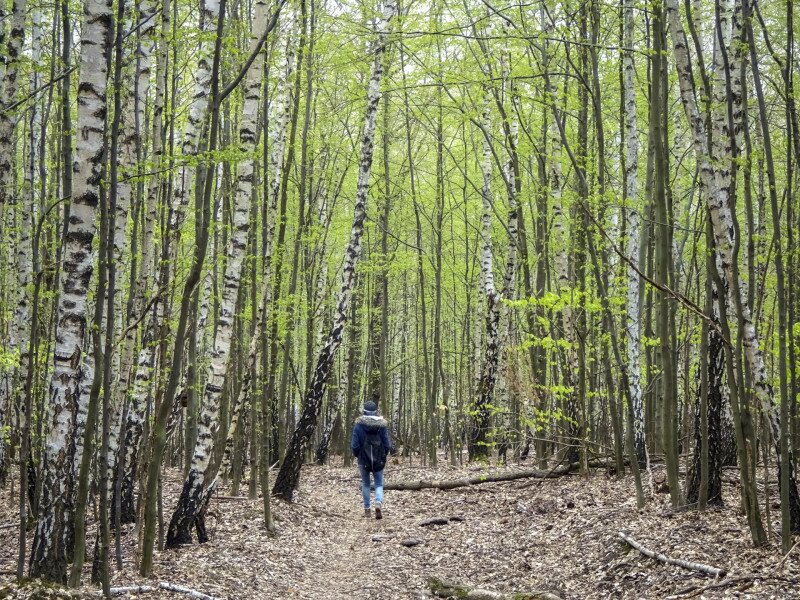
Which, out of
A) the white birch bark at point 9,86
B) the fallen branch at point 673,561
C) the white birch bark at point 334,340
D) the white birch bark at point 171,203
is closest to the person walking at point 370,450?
the white birch bark at point 334,340

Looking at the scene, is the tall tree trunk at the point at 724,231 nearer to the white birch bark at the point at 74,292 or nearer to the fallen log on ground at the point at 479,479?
the white birch bark at the point at 74,292

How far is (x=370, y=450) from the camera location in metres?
11.5

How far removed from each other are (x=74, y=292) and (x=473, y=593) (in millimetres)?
4351

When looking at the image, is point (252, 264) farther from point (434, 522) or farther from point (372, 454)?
point (434, 522)

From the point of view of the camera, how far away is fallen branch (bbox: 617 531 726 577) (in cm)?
564

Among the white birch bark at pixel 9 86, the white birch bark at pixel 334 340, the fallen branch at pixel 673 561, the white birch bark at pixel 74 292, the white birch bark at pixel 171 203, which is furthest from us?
the white birch bark at pixel 334 340

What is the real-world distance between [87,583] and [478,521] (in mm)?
5472

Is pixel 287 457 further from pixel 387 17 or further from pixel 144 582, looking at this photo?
pixel 387 17

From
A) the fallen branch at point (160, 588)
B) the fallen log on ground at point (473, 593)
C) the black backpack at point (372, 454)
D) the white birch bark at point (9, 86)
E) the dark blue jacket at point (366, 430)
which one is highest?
the white birch bark at point (9, 86)

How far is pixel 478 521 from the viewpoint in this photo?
33.9ft

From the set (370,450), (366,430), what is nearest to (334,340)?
(366,430)

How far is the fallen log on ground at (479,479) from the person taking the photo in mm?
12195

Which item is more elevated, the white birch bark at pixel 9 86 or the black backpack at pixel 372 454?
the white birch bark at pixel 9 86

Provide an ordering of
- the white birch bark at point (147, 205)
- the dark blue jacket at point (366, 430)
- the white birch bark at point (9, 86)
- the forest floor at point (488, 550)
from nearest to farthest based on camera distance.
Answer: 1. the forest floor at point (488, 550)
2. the white birch bark at point (147, 205)
3. the white birch bark at point (9, 86)
4. the dark blue jacket at point (366, 430)
